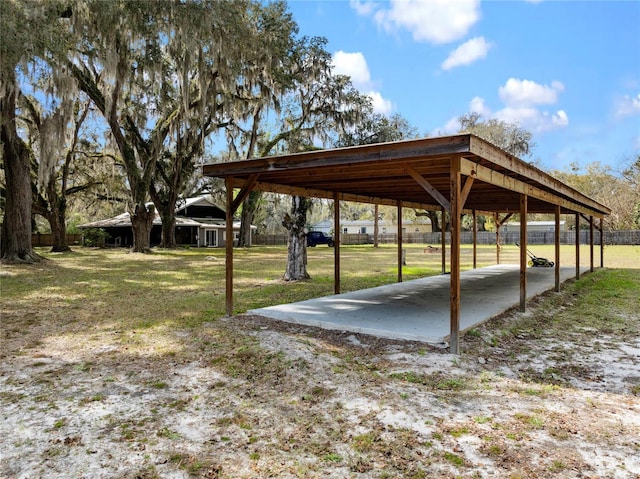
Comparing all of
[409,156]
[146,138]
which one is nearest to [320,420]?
[409,156]

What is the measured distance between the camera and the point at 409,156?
4.27 metres

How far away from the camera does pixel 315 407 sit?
3.09 m

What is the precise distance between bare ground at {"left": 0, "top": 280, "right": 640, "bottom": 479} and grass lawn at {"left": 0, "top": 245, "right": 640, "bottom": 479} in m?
0.01

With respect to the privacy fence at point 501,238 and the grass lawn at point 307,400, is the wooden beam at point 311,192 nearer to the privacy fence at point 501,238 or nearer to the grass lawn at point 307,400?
the grass lawn at point 307,400

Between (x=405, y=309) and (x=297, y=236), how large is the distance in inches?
167

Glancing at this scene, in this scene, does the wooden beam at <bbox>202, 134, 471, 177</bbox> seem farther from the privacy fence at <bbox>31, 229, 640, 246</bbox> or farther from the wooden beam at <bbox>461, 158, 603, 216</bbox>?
the privacy fence at <bbox>31, 229, 640, 246</bbox>

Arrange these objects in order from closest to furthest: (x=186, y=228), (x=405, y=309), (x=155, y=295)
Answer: (x=405, y=309) → (x=155, y=295) → (x=186, y=228)

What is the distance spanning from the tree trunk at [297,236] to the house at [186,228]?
19111mm

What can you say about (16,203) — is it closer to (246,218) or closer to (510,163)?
(510,163)

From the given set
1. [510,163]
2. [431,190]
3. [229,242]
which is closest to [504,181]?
[510,163]

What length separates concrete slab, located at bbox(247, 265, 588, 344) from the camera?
5059mm

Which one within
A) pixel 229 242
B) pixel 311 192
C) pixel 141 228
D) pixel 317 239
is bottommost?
pixel 317 239

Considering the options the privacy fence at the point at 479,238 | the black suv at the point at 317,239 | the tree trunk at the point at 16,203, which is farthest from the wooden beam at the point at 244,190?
the privacy fence at the point at 479,238

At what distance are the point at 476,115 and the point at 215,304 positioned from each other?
3111 cm
